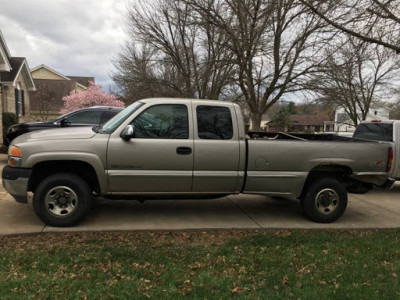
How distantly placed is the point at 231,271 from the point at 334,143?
296 centimetres

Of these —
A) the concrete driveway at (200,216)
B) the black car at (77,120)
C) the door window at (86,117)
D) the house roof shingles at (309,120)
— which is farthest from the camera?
the house roof shingles at (309,120)

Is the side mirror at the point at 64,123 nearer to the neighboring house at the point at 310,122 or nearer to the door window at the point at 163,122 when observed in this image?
the door window at the point at 163,122

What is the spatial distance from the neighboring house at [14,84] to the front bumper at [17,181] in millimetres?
13255

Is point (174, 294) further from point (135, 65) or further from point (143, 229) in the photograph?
point (135, 65)

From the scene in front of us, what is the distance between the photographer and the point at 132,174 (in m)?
5.32

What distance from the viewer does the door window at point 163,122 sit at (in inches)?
213

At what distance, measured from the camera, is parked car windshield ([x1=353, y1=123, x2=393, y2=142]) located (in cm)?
886

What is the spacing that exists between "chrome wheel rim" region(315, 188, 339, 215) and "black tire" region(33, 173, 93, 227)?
12.0 feet

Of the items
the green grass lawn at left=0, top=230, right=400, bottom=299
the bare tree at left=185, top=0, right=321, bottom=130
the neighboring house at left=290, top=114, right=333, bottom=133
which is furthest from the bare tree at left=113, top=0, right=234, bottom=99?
the neighboring house at left=290, top=114, right=333, bottom=133

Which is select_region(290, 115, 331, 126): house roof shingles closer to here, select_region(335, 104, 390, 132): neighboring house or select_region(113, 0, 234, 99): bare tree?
select_region(335, 104, 390, 132): neighboring house

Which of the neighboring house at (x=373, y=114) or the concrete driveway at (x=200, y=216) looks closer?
the concrete driveway at (x=200, y=216)

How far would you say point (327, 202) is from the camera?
241 inches

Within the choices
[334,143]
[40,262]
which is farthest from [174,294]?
[334,143]

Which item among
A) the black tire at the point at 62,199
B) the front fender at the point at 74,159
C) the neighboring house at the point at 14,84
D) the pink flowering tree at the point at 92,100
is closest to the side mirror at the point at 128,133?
the front fender at the point at 74,159
